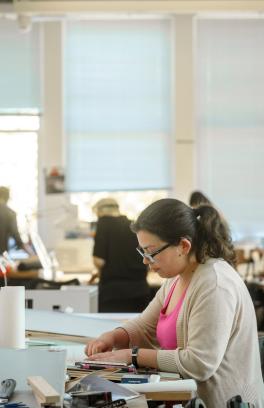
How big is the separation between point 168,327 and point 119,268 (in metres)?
3.13

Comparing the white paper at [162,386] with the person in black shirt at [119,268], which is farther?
the person in black shirt at [119,268]

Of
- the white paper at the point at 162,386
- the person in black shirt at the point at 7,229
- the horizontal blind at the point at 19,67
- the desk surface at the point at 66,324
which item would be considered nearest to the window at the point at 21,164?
the horizontal blind at the point at 19,67

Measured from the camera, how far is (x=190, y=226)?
2.76 meters

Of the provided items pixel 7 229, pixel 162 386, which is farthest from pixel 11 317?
pixel 7 229

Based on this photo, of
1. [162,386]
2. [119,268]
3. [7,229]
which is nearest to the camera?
[162,386]

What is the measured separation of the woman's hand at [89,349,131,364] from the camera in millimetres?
2707

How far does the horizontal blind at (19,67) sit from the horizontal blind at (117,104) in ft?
1.14

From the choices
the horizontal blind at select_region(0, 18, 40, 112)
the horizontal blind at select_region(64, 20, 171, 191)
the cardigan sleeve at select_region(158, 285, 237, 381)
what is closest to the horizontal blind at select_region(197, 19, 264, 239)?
the horizontal blind at select_region(64, 20, 171, 191)

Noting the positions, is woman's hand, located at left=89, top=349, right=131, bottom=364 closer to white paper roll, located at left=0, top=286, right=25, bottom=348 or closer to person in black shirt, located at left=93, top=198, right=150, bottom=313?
white paper roll, located at left=0, top=286, right=25, bottom=348

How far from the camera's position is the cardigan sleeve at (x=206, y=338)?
2580 mm

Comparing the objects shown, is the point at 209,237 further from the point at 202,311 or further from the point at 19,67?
the point at 19,67

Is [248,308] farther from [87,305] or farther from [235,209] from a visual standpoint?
[235,209]

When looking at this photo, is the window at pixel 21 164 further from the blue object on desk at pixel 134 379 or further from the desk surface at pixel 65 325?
the blue object on desk at pixel 134 379

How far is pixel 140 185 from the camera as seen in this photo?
951cm
